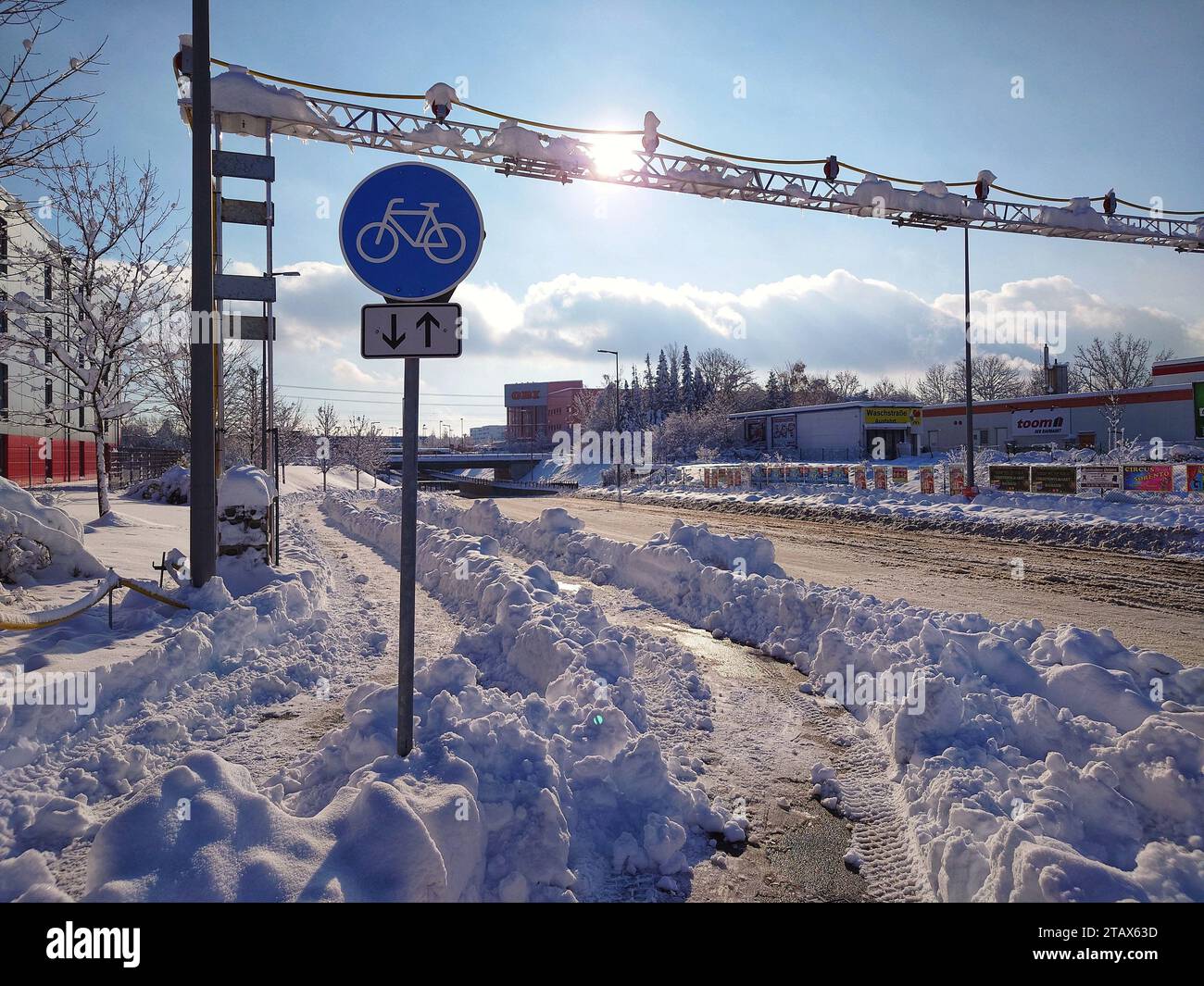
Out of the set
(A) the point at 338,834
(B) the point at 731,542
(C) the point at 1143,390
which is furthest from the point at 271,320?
(C) the point at 1143,390

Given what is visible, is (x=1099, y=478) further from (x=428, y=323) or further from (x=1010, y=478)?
(x=428, y=323)

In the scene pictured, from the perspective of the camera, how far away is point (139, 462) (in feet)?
155

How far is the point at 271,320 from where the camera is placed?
33.1ft

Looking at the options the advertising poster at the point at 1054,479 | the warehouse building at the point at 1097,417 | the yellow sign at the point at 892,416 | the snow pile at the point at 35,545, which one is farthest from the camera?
the yellow sign at the point at 892,416

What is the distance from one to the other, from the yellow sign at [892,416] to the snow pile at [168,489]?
46829 millimetres

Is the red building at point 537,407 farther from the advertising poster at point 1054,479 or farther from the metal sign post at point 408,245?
the metal sign post at point 408,245

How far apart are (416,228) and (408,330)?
0.57m

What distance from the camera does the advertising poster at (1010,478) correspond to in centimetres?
2362

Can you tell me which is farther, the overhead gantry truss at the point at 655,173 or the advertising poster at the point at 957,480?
the advertising poster at the point at 957,480

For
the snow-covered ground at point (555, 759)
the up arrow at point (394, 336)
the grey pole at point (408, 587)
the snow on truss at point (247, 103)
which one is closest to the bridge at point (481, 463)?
the snow on truss at point (247, 103)

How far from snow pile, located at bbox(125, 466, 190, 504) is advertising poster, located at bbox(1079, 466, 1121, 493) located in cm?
3143

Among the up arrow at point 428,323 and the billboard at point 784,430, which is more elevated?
the billboard at point 784,430

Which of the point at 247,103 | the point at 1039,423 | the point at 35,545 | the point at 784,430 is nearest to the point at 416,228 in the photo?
the point at 35,545
